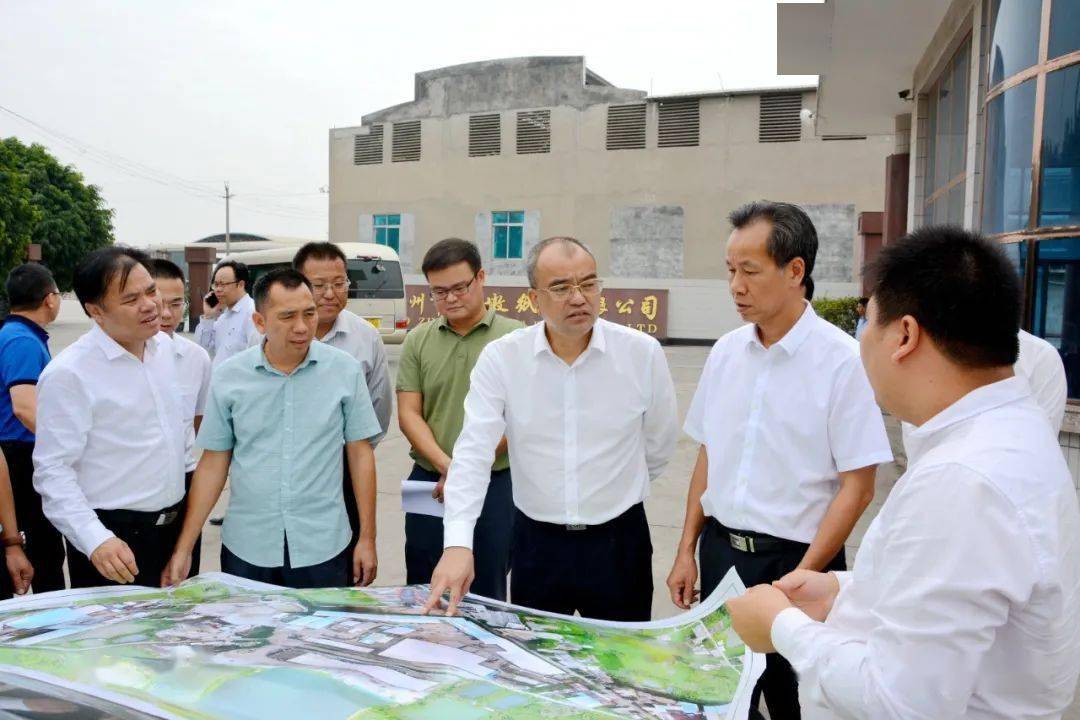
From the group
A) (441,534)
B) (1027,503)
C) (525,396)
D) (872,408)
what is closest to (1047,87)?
(872,408)

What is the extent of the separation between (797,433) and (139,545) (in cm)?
177

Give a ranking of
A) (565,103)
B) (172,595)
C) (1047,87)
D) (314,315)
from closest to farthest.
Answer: (172,595) → (314,315) → (1047,87) → (565,103)

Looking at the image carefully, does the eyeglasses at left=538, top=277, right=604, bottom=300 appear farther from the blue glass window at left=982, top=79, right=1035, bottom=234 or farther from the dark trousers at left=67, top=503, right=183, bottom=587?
the blue glass window at left=982, top=79, right=1035, bottom=234

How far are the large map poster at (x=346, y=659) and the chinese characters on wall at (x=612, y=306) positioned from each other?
57.8 ft

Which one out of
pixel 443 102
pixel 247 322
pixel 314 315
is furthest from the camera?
pixel 443 102

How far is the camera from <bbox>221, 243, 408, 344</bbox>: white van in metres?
13.0

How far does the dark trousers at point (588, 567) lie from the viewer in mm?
2199

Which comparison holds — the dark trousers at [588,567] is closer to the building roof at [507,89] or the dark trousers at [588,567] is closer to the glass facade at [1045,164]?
the glass facade at [1045,164]

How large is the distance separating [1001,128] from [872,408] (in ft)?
9.39

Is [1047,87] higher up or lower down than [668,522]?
higher up

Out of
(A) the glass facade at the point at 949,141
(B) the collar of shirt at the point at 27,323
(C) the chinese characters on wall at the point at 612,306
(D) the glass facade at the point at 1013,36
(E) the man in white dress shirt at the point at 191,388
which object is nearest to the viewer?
(E) the man in white dress shirt at the point at 191,388

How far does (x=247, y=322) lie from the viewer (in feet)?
16.3

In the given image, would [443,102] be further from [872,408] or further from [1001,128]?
[872,408]

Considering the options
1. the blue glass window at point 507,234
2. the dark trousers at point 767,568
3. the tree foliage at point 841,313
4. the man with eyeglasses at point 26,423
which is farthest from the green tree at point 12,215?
the dark trousers at point 767,568
